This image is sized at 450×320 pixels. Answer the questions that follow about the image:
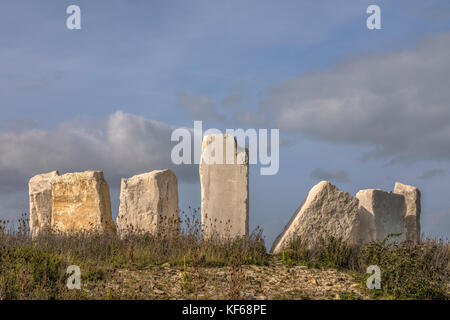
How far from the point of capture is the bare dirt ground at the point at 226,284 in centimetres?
758

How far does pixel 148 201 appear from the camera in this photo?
38.0 ft

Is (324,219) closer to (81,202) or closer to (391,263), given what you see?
(391,263)

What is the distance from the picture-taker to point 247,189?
1083 centimetres

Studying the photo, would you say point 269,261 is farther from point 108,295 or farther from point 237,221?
point 108,295

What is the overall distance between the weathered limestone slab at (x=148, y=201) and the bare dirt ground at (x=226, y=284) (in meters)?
2.63

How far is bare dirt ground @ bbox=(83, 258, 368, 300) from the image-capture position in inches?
299

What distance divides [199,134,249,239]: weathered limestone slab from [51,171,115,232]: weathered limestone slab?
297 cm
